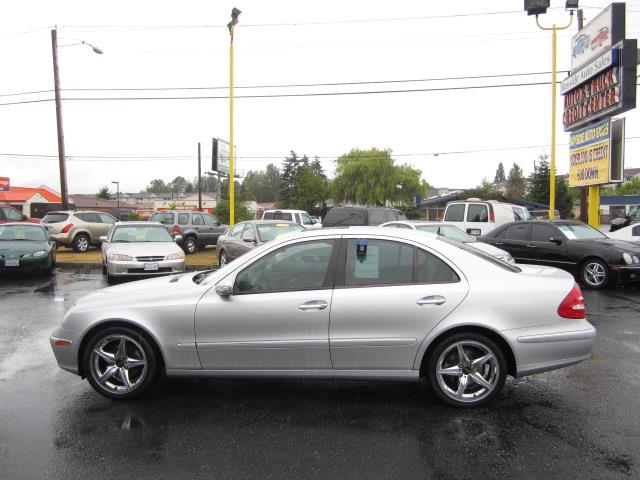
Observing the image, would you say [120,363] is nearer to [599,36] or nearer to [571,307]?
[571,307]

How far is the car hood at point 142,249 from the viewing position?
11281 mm

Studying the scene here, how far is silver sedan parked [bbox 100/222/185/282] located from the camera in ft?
36.4

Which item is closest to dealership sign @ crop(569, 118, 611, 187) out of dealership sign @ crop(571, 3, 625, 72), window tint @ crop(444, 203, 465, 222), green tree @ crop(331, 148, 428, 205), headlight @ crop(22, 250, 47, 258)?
dealership sign @ crop(571, 3, 625, 72)

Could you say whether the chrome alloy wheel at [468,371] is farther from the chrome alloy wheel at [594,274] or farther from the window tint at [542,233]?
Answer: the window tint at [542,233]

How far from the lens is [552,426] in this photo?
379cm

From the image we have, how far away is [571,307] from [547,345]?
38 centimetres

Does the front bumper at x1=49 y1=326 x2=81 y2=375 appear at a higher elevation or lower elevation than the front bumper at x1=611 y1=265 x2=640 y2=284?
higher

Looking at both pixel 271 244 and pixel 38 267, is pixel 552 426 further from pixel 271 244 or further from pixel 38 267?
pixel 38 267

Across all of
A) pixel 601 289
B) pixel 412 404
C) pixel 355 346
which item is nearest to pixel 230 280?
pixel 355 346

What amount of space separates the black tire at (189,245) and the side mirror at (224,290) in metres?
15.0

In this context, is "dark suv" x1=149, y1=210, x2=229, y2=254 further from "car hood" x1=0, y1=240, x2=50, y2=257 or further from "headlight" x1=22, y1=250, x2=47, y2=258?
"headlight" x1=22, y1=250, x2=47, y2=258

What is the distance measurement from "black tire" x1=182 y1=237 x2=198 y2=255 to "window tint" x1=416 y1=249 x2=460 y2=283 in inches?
611

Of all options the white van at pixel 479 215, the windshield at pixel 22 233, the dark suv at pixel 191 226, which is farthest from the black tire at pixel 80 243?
the white van at pixel 479 215

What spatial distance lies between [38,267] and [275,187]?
142254 mm
